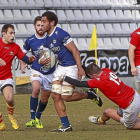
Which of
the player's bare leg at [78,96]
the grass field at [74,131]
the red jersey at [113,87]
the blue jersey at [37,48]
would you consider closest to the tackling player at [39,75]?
the blue jersey at [37,48]

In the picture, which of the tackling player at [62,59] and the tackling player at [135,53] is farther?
the tackling player at [135,53]

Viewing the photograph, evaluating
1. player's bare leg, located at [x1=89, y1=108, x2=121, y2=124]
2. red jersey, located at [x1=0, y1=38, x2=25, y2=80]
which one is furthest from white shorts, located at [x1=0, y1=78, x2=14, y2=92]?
player's bare leg, located at [x1=89, y1=108, x2=121, y2=124]

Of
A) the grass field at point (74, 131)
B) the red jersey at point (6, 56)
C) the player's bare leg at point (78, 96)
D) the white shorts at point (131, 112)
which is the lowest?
the grass field at point (74, 131)

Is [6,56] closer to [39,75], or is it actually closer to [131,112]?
[39,75]

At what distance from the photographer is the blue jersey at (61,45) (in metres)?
7.34

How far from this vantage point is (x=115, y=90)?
716 cm

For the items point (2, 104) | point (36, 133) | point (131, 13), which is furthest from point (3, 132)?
point (131, 13)

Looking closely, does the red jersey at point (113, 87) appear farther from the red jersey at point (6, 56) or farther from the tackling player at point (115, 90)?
the red jersey at point (6, 56)

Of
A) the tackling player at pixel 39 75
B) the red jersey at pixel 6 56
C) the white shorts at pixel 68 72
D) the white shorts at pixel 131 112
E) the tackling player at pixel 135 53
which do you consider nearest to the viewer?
the white shorts at pixel 131 112

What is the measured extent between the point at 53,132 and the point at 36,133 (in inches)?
10.5

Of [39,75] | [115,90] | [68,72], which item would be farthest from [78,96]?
[39,75]

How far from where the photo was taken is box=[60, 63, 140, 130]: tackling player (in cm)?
705

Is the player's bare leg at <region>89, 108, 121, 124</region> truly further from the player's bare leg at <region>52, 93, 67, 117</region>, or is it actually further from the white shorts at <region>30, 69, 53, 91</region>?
the white shorts at <region>30, 69, 53, 91</region>

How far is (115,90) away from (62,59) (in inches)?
40.6
